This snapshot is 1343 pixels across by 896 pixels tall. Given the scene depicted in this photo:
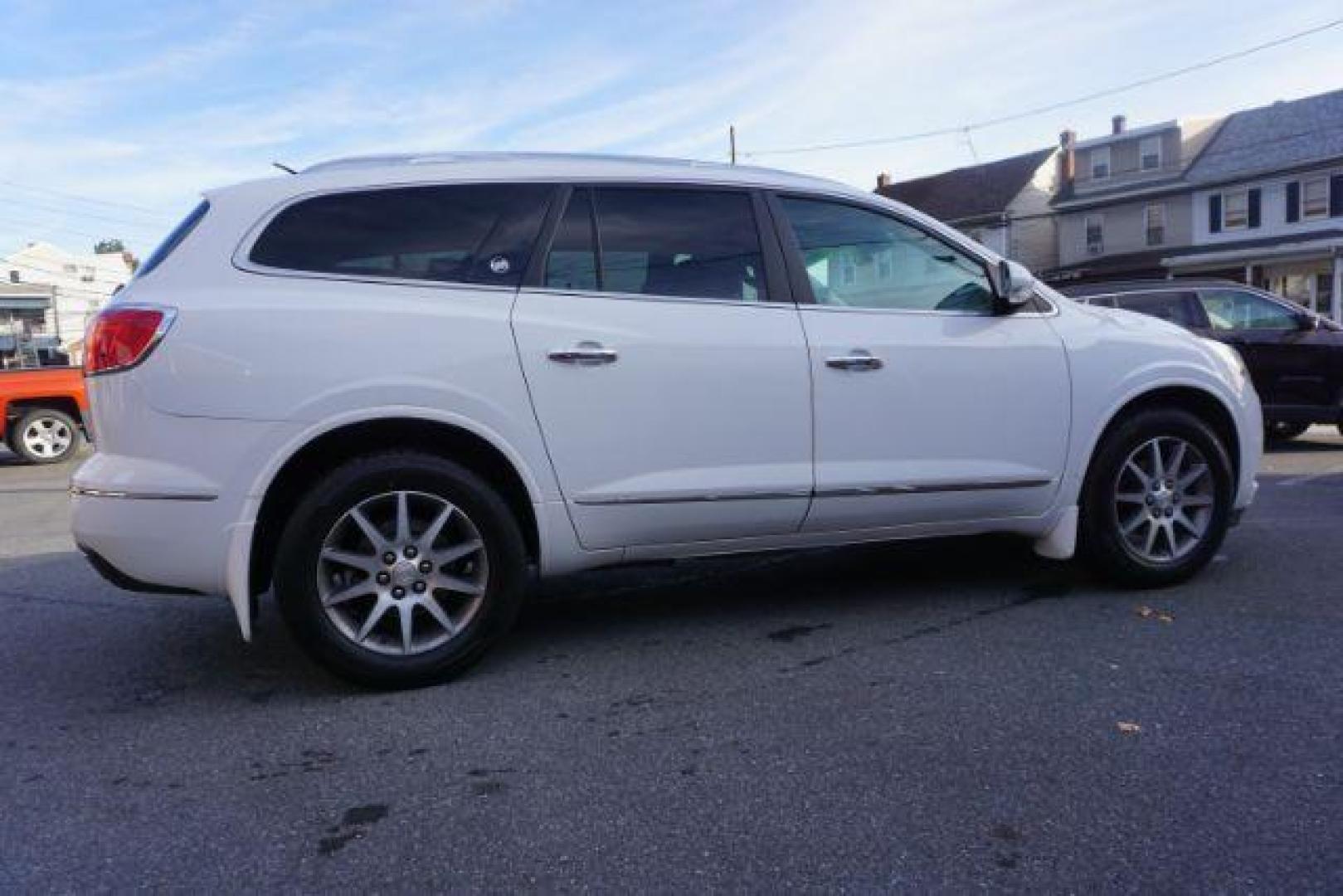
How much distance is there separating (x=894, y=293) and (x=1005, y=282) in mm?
453

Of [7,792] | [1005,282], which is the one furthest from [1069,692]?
[7,792]

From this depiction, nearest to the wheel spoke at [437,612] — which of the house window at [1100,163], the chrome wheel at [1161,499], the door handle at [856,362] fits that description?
the door handle at [856,362]

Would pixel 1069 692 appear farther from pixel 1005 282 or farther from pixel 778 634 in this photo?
pixel 1005 282

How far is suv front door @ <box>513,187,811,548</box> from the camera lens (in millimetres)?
3654

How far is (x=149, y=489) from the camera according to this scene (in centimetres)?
331

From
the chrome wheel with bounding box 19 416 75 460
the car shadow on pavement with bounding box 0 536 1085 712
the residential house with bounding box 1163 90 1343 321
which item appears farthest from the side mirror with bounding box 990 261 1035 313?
the residential house with bounding box 1163 90 1343 321

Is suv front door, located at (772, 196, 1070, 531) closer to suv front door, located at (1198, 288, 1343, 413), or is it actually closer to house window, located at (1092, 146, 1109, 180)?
suv front door, located at (1198, 288, 1343, 413)

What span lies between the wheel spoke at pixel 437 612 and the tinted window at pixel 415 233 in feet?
3.60

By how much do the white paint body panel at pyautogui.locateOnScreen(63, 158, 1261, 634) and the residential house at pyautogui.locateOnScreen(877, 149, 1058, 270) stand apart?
127 feet

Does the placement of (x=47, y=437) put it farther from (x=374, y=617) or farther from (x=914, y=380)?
(x=914, y=380)

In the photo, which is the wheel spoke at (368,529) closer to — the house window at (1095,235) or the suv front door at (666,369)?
the suv front door at (666,369)

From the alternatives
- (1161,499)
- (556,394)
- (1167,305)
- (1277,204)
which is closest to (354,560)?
(556,394)

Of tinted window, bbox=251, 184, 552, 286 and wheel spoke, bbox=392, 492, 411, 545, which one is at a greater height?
tinted window, bbox=251, 184, 552, 286

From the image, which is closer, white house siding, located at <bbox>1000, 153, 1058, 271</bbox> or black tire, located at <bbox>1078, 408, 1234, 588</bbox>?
black tire, located at <bbox>1078, 408, 1234, 588</bbox>
